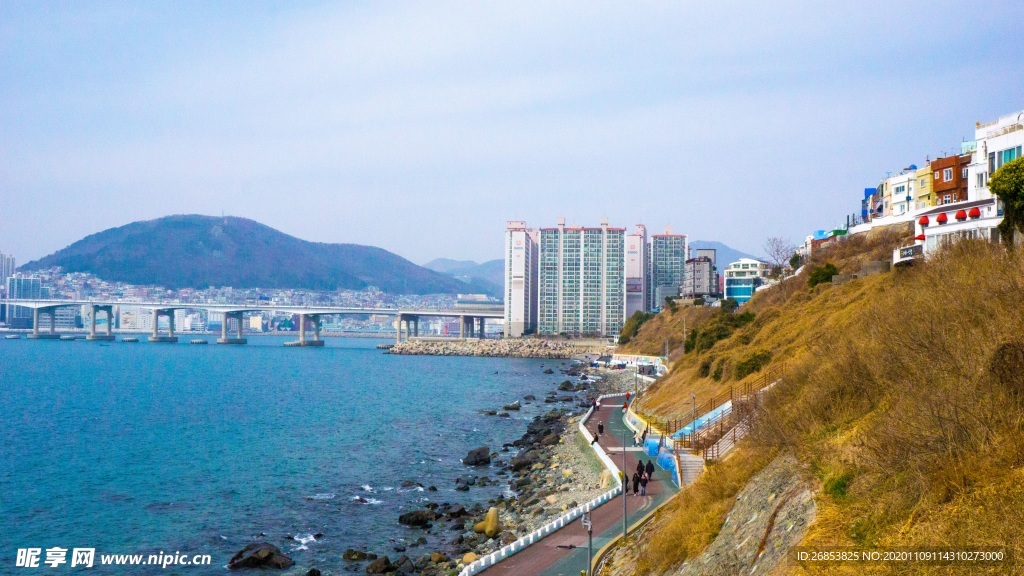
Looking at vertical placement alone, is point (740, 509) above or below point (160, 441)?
above

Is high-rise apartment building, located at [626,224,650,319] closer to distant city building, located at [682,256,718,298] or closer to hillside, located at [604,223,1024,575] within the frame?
distant city building, located at [682,256,718,298]

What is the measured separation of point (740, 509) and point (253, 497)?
20372 millimetres

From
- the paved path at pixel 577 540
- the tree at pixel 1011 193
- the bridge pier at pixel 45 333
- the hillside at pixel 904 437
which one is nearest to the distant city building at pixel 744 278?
the paved path at pixel 577 540

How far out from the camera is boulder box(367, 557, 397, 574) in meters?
19.2

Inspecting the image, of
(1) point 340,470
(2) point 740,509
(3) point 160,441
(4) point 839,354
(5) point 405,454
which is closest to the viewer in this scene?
(2) point 740,509

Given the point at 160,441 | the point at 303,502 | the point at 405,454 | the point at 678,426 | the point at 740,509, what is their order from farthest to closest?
the point at 160,441
the point at 405,454
the point at 678,426
the point at 303,502
the point at 740,509

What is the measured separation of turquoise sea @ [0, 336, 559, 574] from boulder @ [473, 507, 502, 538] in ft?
7.06

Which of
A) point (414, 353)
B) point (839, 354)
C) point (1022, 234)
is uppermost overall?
point (1022, 234)

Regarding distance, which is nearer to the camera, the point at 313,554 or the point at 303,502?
the point at 313,554

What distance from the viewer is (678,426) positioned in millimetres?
29094

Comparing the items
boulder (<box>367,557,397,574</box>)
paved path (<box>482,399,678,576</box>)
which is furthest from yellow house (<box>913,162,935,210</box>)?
boulder (<box>367,557,397,574</box>)

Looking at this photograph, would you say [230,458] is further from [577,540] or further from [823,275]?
[823,275]

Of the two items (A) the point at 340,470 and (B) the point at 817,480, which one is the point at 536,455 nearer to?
(A) the point at 340,470

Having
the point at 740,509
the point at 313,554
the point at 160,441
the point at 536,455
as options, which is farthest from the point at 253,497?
the point at 740,509
